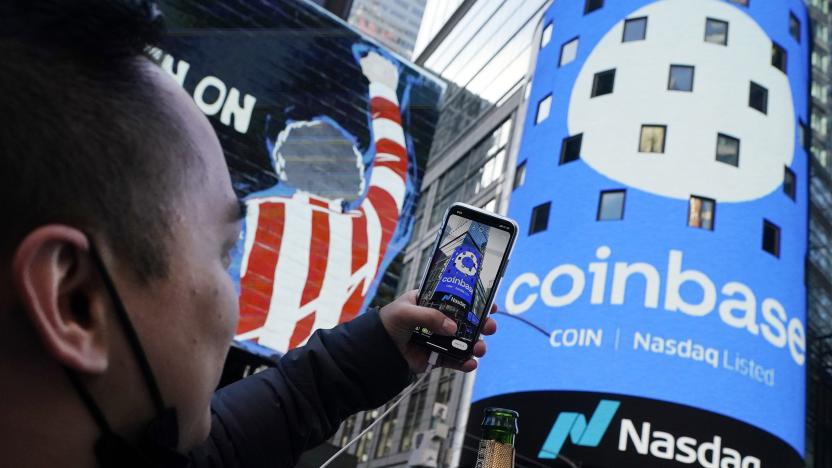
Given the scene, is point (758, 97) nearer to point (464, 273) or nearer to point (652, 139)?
point (652, 139)

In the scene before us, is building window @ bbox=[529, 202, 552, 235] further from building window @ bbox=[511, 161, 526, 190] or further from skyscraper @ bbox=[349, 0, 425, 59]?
skyscraper @ bbox=[349, 0, 425, 59]

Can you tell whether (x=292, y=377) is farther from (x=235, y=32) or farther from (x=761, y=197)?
(x=761, y=197)

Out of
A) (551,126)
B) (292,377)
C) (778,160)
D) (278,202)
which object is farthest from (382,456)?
(292,377)

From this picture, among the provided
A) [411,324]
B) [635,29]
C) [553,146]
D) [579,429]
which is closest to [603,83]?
[635,29]

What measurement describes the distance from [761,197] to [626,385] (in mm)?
6660

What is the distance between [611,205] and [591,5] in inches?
293

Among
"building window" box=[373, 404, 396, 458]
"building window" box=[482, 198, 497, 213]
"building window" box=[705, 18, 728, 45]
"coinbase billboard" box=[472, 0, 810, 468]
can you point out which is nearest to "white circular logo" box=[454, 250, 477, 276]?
"coinbase billboard" box=[472, 0, 810, 468]

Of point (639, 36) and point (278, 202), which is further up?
point (639, 36)

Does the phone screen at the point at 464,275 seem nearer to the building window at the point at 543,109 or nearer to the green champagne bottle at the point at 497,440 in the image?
the green champagne bottle at the point at 497,440

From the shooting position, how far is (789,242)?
62.3 feet

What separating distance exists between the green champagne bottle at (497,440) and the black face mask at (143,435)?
2.32 feet

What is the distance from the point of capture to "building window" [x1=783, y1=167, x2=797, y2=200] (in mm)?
19453

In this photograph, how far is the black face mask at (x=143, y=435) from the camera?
3.09 feet

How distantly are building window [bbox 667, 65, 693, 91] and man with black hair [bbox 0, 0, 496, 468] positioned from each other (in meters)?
20.5
